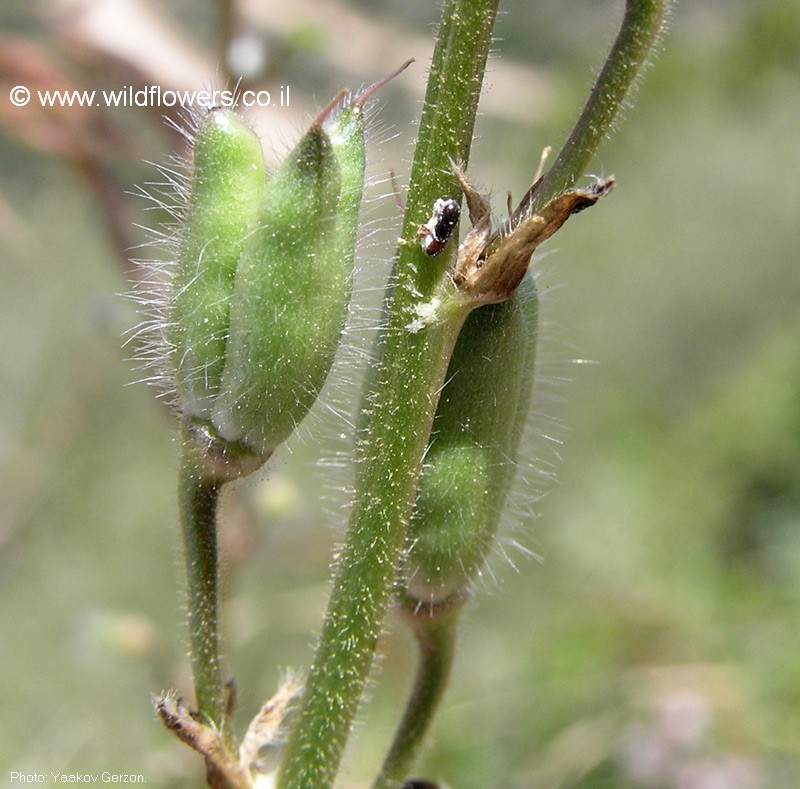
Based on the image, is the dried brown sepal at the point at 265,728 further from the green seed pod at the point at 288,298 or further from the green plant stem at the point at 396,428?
the green seed pod at the point at 288,298

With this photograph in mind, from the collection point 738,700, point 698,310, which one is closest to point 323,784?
point 738,700

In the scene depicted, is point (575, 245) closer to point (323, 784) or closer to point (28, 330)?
point (28, 330)

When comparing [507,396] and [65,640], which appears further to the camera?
[65,640]

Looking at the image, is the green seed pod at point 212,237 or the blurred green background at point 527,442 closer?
the green seed pod at point 212,237

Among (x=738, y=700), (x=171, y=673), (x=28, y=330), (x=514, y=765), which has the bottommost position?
(x=28, y=330)

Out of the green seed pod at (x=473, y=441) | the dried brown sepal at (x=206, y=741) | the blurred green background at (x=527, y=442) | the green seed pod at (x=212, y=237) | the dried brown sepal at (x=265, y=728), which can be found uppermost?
the green seed pod at (x=212, y=237)

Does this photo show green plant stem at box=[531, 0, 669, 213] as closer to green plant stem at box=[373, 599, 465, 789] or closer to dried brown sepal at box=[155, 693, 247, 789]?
green plant stem at box=[373, 599, 465, 789]

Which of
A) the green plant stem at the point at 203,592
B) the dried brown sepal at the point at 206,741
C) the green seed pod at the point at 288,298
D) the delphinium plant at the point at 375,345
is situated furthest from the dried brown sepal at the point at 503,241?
the dried brown sepal at the point at 206,741
